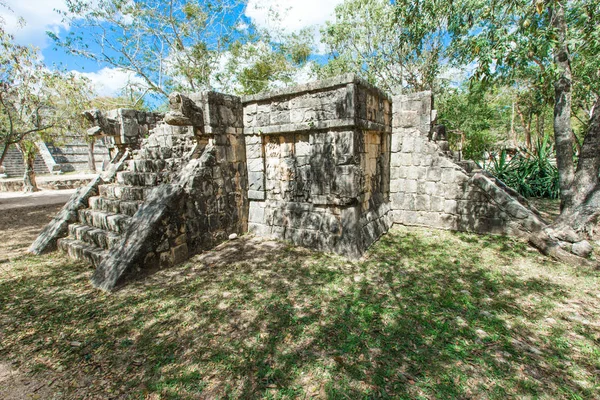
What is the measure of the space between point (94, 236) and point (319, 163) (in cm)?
393

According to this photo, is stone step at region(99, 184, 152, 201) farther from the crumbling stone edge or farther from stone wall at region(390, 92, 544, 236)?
stone wall at region(390, 92, 544, 236)

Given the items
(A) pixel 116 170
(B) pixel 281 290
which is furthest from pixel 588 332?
(A) pixel 116 170

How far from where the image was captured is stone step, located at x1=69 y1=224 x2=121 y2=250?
13.9 feet

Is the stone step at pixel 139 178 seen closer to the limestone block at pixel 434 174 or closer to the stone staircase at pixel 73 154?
the limestone block at pixel 434 174

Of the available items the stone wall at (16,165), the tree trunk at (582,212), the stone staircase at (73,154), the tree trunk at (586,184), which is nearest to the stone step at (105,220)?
the tree trunk at (582,212)

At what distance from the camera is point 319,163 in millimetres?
4660

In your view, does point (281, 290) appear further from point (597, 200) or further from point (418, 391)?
point (597, 200)

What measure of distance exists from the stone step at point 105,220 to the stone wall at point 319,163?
2.13m

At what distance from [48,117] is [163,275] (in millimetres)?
13792

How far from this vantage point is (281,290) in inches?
137

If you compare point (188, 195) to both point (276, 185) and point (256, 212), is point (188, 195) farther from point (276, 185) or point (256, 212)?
point (276, 185)

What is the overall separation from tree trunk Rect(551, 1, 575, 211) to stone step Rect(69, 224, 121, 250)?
7.53m

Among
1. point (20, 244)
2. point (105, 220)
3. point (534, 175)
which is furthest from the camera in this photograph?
point (534, 175)

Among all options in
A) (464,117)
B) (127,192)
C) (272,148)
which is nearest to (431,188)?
(272,148)
